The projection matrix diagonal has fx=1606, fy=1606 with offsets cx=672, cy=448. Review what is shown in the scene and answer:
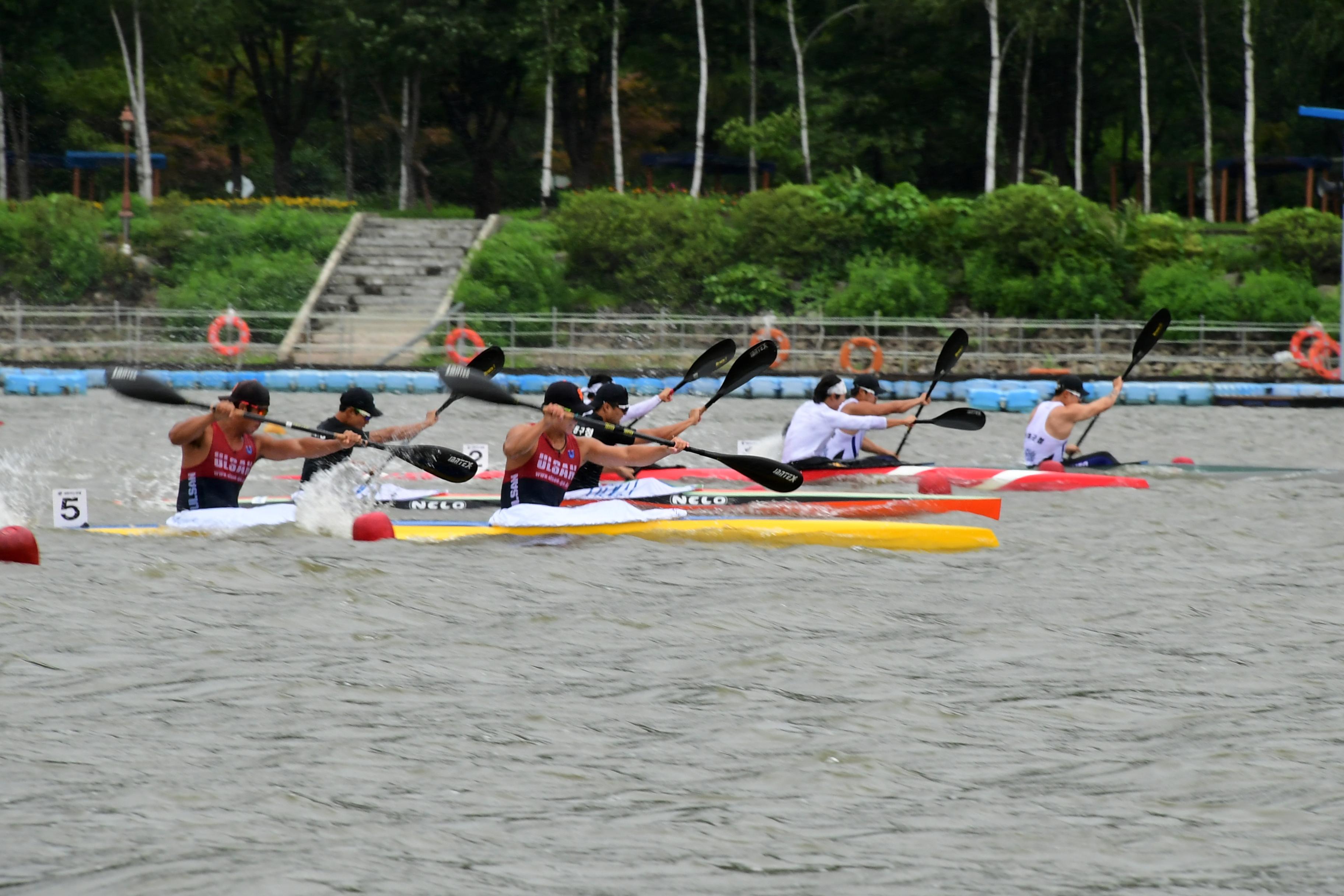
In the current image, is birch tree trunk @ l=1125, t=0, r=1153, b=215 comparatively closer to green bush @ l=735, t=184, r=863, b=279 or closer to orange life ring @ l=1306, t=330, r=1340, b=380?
green bush @ l=735, t=184, r=863, b=279

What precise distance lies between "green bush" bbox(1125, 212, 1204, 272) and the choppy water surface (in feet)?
70.2

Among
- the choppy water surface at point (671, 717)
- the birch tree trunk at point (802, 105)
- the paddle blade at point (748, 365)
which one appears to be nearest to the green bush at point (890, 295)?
the birch tree trunk at point (802, 105)

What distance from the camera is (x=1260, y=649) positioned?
29.4ft

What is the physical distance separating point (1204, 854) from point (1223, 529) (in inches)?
324

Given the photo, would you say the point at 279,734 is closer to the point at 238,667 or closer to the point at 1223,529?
the point at 238,667

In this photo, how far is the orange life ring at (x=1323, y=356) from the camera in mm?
29281

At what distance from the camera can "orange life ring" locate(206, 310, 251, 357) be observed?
29.8m

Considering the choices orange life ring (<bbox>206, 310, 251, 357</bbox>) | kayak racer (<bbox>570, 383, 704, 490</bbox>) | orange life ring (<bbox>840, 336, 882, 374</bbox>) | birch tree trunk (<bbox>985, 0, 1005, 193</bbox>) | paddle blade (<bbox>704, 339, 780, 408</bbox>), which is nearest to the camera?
kayak racer (<bbox>570, 383, 704, 490</bbox>)

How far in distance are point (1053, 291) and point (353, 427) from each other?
22.9 m

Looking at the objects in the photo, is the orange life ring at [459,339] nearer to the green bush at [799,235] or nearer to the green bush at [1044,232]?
the green bush at [799,235]

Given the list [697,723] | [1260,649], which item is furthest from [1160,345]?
[697,723]

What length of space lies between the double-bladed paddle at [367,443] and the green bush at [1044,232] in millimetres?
22705

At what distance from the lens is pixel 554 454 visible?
11.7 metres

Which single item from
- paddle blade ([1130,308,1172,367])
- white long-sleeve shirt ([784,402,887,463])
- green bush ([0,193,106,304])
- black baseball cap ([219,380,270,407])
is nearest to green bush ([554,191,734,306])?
green bush ([0,193,106,304])
